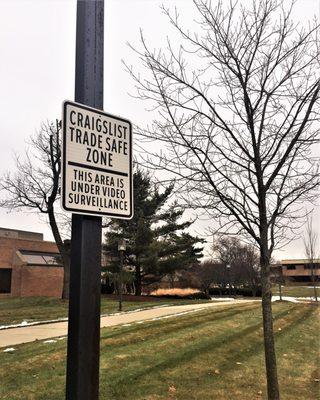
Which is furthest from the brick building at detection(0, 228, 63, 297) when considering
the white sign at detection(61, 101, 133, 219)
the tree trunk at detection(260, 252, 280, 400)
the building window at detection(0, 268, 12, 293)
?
the white sign at detection(61, 101, 133, 219)

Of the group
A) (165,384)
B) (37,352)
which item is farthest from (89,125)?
(37,352)

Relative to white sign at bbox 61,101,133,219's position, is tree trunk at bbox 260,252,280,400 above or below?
below

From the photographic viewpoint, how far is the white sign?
Result: 2715 millimetres

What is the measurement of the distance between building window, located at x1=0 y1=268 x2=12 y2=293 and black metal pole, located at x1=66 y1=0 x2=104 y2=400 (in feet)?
125

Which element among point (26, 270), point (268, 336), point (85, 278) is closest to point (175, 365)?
point (268, 336)

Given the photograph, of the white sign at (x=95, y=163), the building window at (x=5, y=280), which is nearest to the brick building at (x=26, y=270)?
the building window at (x=5, y=280)

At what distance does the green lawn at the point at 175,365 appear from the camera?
6.82 metres

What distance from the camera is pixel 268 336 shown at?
542cm

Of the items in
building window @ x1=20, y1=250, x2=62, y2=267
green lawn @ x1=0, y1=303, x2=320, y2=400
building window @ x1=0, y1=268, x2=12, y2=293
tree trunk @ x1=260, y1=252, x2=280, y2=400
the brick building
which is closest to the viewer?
tree trunk @ x1=260, y1=252, x2=280, y2=400

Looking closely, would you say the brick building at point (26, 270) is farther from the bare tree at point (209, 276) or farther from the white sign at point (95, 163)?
the white sign at point (95, 163)

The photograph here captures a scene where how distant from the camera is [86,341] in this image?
260cm

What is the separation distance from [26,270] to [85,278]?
125 feet

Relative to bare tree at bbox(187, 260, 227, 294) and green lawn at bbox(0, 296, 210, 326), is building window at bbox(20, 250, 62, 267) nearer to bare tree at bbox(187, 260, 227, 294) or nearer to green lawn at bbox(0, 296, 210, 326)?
green lawn at bbox(0, 296, 210, 326)

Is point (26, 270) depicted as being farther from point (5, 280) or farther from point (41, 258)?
point (41, 258)
